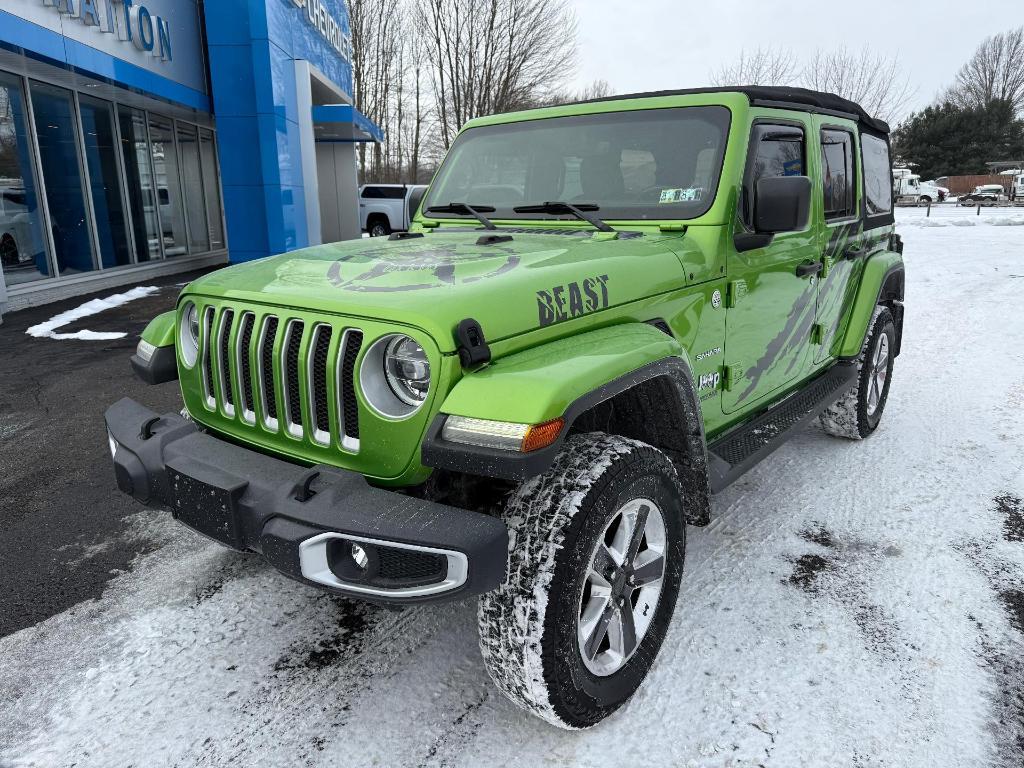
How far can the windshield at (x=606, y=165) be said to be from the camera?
3.16 m

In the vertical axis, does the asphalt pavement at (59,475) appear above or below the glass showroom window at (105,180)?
below

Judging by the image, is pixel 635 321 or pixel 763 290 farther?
pixel 763 290

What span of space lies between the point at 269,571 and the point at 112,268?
10.9 metres

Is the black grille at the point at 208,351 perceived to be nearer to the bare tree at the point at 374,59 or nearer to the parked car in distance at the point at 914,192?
the bare tree at the point at 374,59

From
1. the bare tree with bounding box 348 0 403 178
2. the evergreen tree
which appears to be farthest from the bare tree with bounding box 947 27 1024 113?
the bare tree with bounding box 348 0 403 178

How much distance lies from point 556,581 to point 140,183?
45.6 feet

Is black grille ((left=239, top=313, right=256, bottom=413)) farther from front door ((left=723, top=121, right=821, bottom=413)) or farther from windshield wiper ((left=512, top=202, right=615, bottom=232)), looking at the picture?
front door ((left=723, top=121, right=821, bottom=413))

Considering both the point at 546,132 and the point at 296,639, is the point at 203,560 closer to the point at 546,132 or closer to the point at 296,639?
the point at 296,639

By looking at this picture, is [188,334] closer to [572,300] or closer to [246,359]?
[246,359]

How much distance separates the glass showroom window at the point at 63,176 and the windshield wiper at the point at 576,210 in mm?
9929

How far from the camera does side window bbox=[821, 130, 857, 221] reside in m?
4.01

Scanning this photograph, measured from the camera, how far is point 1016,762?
7.06 feet

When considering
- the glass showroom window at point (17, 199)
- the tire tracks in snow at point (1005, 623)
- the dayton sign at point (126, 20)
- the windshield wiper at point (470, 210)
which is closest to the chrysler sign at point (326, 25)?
the dayton sign at point (126, 20)

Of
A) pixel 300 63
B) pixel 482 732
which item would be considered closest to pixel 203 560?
pixel 482 732
